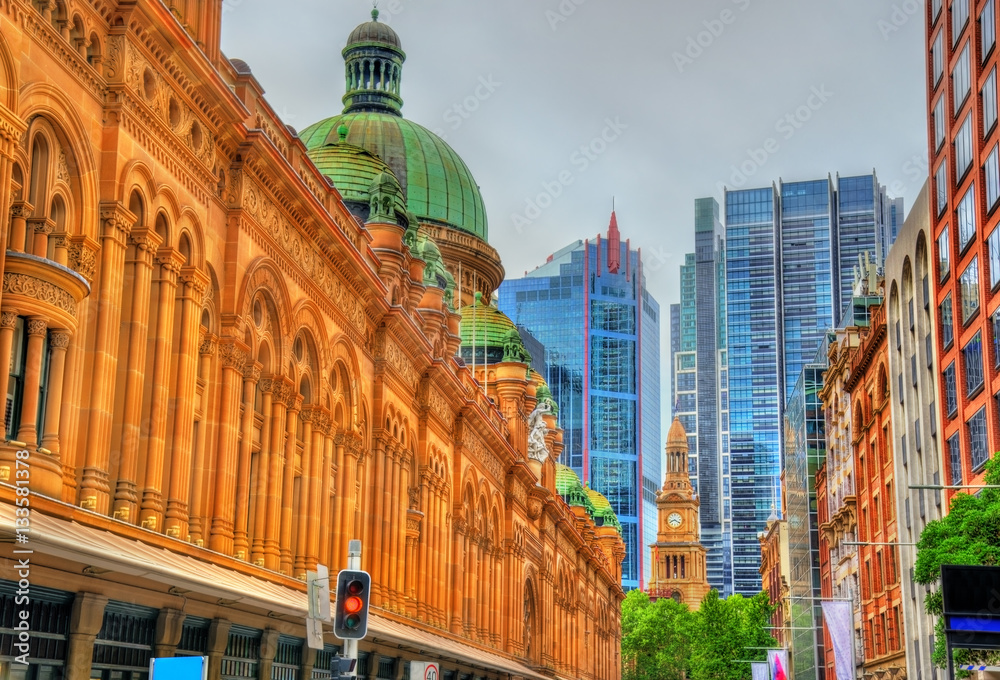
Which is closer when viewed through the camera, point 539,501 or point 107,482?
point 107,482

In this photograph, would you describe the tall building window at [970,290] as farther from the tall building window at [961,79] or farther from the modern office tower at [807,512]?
the modern office tower at [807,512]

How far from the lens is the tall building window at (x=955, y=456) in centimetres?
5541

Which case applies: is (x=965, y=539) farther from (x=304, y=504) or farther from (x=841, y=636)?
(x=841, y=636)

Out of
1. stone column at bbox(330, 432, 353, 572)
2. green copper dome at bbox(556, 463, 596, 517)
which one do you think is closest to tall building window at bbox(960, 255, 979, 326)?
stone column at bbox(330, 432, 353, 572)

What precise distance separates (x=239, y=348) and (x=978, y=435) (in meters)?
32.3

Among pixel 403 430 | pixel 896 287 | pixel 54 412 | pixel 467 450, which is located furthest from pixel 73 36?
pixel 896 287

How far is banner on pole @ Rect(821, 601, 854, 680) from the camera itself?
58.5 m

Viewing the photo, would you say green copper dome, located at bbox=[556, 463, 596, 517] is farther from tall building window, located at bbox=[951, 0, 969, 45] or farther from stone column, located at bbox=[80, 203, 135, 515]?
stone column, located at bbox=[80, 203, 135, 515]

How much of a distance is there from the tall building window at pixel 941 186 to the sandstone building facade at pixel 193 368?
2175 centimetres

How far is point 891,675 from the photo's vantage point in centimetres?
7238

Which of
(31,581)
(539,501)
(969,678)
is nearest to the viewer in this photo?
(31,581)

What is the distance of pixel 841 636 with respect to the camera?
5894cm

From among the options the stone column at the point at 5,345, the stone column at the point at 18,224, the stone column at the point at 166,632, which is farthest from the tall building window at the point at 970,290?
the stone column at the point at 5,345

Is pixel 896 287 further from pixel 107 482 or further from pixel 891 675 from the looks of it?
pixel 107 482
